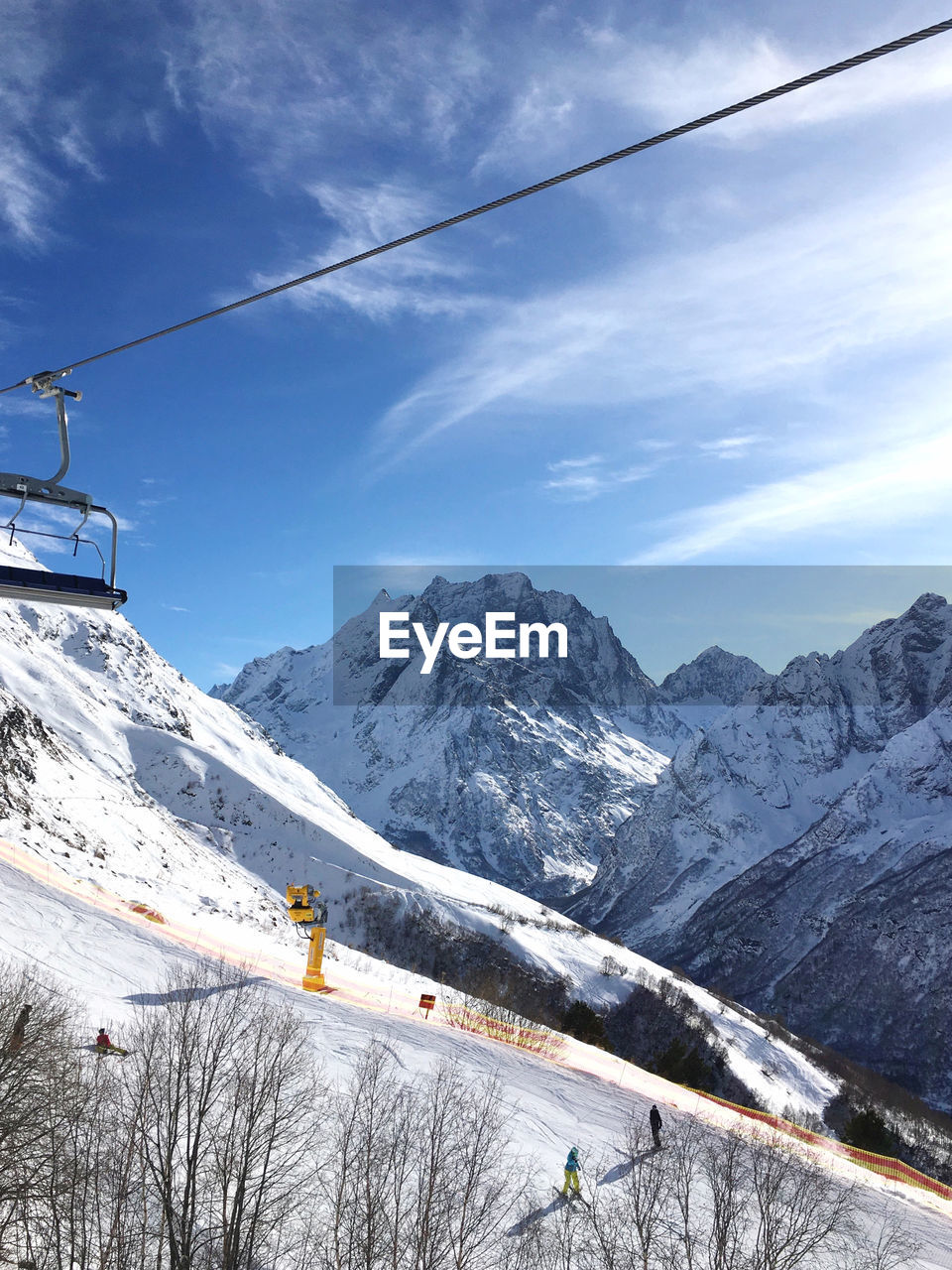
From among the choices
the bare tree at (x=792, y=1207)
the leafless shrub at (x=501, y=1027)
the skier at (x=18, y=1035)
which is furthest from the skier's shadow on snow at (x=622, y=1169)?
the skier at (x=18, y=1035)

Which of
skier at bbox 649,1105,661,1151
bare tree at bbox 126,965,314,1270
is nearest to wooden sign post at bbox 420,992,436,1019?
bare tree at bbox 126,965,314,1270

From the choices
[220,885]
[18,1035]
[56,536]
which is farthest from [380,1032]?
[220,885]

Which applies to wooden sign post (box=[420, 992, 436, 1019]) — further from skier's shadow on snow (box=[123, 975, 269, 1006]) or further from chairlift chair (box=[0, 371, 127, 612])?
chairlift chair (box=[0, 371, 127, 612])

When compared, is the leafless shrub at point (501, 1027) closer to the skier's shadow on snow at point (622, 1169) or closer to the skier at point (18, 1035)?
the skier's shadow on snow at point (622, 1169)

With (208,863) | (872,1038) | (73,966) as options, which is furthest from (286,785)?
(872,1038)

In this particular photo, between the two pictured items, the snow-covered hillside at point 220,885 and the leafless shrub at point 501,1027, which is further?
the leafless shrub at point 501,1027

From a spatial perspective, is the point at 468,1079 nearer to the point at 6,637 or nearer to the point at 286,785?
the point at 6,637

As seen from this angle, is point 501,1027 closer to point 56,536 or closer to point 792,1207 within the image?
point 792,1207
